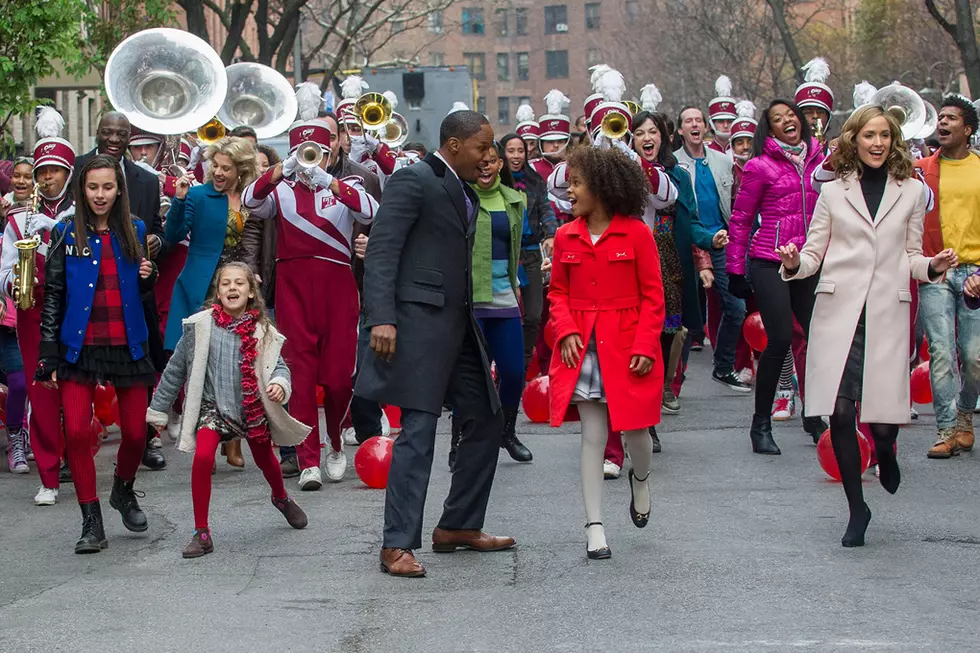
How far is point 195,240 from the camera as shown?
1070 cm

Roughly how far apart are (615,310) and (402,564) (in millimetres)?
1471

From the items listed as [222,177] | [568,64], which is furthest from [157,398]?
[568,64]

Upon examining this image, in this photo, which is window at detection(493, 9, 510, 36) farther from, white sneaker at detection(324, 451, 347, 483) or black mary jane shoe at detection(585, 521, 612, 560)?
black mary jane shoe at detection(585, 521, 612, 560)

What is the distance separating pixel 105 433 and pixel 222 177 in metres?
2.95

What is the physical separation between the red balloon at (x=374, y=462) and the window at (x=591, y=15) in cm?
10123

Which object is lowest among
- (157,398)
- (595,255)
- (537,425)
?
(537,425)

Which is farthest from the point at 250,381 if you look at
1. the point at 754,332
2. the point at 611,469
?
the point at 754,332

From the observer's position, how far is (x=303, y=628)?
6422 mm

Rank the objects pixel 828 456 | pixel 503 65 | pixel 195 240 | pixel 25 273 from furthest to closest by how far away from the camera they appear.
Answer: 1. pixel 503 65
2. pixel 195 240
3. pixel 25 273
4. pixel 828 456

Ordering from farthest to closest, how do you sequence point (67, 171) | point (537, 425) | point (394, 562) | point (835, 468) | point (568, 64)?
point (568, 64) → point (537, 425) → point (67, 171) → point (835, 468) → point (394, 562)

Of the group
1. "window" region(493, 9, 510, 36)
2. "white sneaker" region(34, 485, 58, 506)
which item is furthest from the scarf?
"window" region(493, 9, 510, 36)

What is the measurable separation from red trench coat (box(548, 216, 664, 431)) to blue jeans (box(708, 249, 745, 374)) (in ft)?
21.2

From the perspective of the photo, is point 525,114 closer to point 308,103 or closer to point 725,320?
point 725,320

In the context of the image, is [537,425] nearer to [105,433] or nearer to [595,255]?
[105,433]
